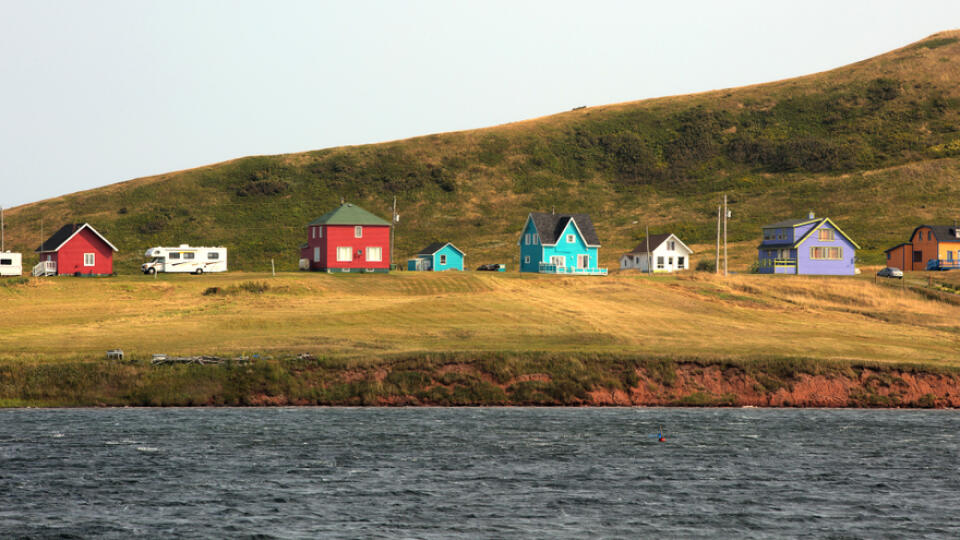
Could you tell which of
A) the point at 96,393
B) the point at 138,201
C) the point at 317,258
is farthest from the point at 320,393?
the point at 138,201

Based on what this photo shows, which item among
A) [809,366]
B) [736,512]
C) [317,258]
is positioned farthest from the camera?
[317,258]

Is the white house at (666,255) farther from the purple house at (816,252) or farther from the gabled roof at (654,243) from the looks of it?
the purple house at (816,252)

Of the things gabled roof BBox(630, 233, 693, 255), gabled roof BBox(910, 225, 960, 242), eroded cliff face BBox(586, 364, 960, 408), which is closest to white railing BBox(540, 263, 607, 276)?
gabled roof BBox(630, 233, 693, 255)

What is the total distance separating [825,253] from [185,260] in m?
72.7

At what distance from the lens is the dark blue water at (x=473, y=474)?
27.3 m

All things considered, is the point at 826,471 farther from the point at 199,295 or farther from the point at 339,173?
the point at 339,173

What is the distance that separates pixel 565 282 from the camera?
9231cm

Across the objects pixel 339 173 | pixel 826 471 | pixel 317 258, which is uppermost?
pixel 339 173

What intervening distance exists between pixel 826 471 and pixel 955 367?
25.2 meters

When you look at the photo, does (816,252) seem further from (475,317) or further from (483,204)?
(483,204)

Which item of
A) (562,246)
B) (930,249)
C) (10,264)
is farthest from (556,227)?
(10,264)

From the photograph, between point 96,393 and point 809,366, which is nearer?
point 96,393

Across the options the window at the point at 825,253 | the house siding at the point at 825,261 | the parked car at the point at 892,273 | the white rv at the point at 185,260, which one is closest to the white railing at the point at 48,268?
the white rv at the point at 185,260

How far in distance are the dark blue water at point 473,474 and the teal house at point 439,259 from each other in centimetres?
7396
